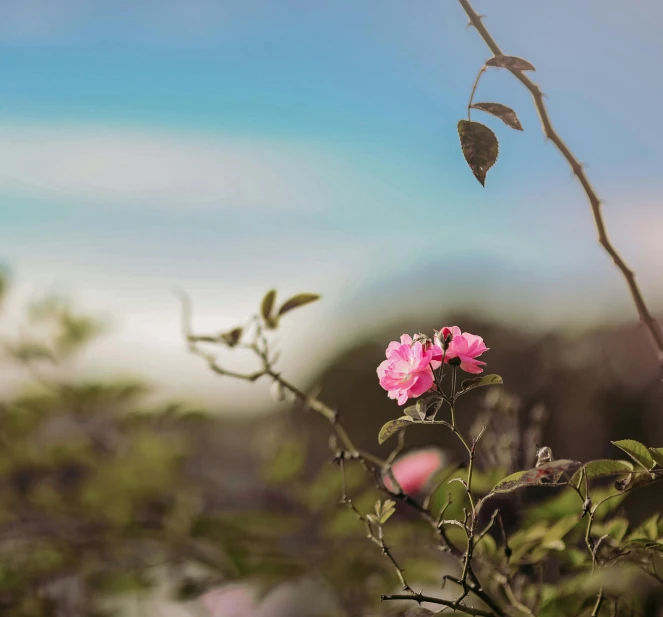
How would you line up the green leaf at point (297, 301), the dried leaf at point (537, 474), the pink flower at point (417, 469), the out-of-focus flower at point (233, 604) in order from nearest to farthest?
the dried leaf at point (537, 474) → the green leaf at point (297, 301) → the pink flower at point (417, 469) → the out-of-focus flower at point (233, 604)

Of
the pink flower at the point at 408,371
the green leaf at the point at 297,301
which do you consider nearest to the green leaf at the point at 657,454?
the pink flower at the point at 408,371

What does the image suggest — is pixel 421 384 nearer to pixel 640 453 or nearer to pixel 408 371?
pixel 408 371

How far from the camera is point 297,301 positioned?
58 centimetres

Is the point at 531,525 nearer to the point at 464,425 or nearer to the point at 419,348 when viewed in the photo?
the point at 419,348

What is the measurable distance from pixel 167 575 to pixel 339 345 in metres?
1.76

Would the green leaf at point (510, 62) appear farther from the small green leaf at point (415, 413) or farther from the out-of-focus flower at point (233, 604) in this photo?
the out-of-focus flower at point (233, 604)

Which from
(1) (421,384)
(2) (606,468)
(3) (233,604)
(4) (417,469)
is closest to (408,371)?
(1) (421,384)

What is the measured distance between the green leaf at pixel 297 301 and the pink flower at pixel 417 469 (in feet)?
0.81

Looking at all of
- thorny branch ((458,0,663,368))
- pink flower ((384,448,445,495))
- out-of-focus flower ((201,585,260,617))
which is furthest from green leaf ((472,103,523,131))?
out-of-focus flower ((201,585,260,617))

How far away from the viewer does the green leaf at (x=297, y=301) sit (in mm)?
569

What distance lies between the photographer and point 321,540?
3.45 ft

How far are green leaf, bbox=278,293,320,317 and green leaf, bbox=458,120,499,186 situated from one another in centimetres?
19

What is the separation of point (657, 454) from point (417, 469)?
38cm

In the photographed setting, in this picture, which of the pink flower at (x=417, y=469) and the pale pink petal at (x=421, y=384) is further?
the pink flower at (x=417, y=469)
